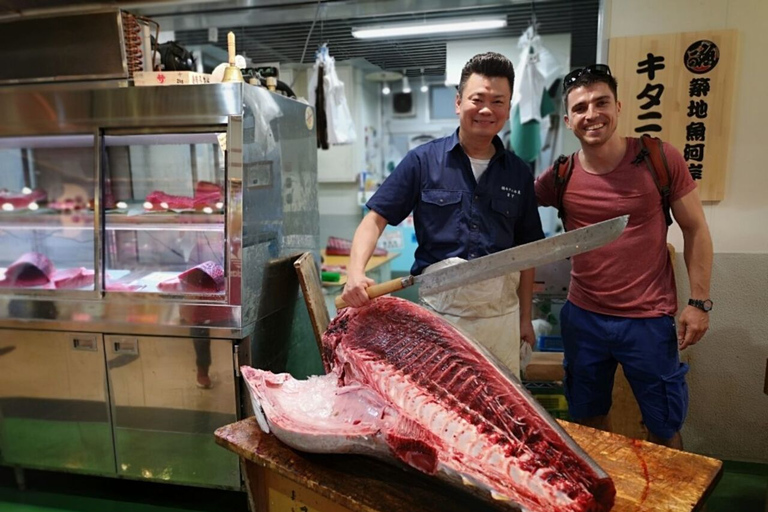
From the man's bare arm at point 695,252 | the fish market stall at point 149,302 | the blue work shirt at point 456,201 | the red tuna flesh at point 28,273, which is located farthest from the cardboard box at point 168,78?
the man's bare arm at point 695,252

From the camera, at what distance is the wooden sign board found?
9.61 ft

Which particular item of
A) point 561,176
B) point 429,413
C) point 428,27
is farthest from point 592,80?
point 428,27

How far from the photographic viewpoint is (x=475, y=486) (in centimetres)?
122

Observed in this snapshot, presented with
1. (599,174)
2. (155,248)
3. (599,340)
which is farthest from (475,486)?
(155,248)

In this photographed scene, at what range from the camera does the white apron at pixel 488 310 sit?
2238mm

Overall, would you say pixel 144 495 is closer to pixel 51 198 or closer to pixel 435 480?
pixel 51 198

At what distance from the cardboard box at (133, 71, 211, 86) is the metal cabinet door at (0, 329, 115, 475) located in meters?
1.42

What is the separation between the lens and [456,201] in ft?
7.47

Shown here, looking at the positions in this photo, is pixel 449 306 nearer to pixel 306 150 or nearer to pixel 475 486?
pixel 475 486

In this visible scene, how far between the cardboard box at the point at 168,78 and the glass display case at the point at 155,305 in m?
0.07

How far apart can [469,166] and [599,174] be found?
63 cm

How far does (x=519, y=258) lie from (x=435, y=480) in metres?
0.76

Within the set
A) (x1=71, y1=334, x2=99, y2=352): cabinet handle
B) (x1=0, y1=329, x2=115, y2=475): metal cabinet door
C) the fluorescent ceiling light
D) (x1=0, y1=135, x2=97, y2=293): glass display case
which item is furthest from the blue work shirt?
the fluorescent ceiling light

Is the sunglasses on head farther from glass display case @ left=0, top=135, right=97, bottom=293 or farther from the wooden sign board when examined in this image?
glass display case @ left=0, top=135, right=97, bottom=293
